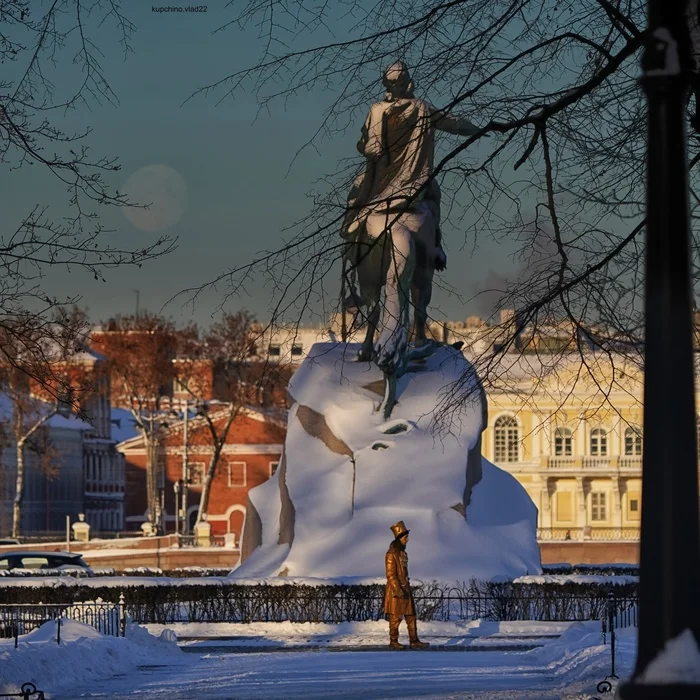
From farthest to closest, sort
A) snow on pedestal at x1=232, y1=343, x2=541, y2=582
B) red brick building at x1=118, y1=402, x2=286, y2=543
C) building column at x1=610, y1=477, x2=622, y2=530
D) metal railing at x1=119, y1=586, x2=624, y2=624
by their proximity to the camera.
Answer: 1. building column at x1=610, y1=477, x2=622, y2=530
2. red brick building at x1=118, y1=402, x2=286, y2=543
3. snow on pedestal at x1=232, y1=343, x2=541, y2=582
4. metal railing at x1=119, y1=586, x2=624, y2=624

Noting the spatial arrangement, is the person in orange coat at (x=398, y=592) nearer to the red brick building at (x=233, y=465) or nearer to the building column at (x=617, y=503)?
the red brick building at (x=233, y=465)

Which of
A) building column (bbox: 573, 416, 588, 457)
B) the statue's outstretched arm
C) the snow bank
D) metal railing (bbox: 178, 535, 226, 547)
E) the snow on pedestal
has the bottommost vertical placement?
metal railing (bbox: 178, 535, 226, 547)

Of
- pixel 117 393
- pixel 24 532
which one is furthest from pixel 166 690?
pixel 24 532

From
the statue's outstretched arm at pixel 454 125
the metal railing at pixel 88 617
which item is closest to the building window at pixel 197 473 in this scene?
the metal railing at pixel 88 617

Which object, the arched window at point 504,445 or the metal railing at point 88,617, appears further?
the arched window at point 504,445

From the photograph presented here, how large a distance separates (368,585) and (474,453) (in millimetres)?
3297

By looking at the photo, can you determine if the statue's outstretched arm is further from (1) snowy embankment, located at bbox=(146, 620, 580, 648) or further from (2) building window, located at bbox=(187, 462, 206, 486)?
(2) building window, located at bbox=(187, 462, 206, 486)

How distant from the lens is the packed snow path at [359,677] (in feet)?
46.9

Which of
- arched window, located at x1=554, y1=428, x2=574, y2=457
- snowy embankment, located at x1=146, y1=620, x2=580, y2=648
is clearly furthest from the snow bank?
arched window, located at x1=554, y1=428, x2=574, y2=457

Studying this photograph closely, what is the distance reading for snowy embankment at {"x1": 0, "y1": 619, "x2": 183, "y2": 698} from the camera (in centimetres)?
1505

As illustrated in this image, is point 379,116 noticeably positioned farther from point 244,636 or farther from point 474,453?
point 244,636

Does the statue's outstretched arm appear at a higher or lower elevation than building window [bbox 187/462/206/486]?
higher

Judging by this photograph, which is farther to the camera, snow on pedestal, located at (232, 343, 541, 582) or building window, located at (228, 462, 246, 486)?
building window, located at (228, 462, 246, 486)

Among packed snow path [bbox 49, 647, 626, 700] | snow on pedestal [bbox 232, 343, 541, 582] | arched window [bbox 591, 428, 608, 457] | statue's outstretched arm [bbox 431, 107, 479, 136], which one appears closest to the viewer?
statue's outstretched arm [bbox 431, 107, 479, 136]
